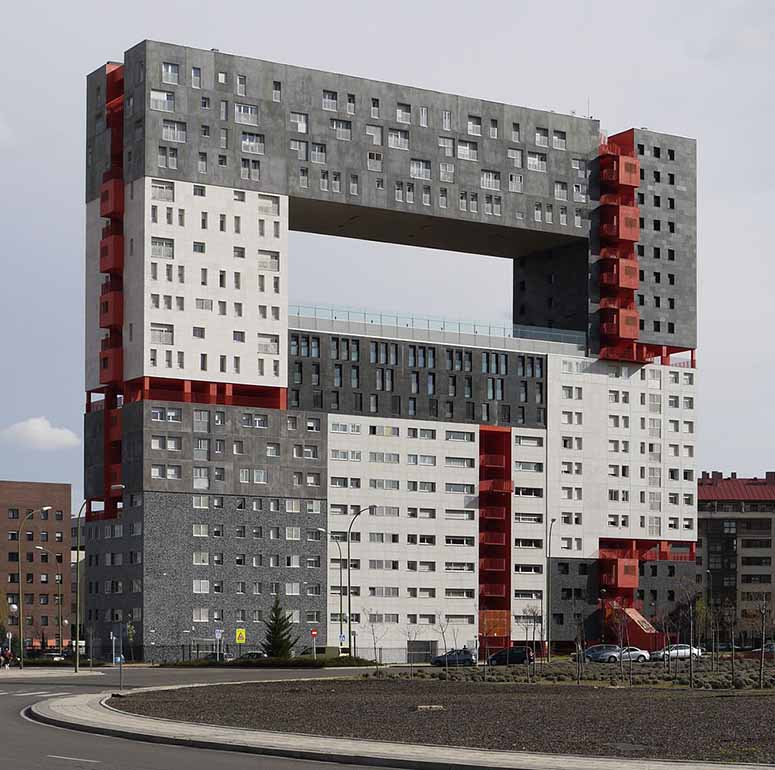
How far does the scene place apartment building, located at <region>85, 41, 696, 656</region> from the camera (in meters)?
132

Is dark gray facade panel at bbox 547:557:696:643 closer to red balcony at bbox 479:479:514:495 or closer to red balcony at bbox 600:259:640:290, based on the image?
red balcony at bbox 479:479:514:495

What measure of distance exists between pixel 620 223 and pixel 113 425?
5167 centimetres

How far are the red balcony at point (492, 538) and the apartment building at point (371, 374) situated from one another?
0.35 metres

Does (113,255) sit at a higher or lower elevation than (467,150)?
lower

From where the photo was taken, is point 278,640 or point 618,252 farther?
point 618,252

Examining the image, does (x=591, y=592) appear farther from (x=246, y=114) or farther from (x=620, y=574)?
(x=246, y=114)

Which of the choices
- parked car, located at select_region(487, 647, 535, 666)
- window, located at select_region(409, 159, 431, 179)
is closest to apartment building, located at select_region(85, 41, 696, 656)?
Answer: window, located at select_region(409, 159, 431, 179)

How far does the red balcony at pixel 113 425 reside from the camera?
134 meters

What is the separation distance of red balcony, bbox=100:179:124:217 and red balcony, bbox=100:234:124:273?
2.03 meters

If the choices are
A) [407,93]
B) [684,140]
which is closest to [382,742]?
[407,93]

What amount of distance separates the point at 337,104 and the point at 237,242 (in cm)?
1572

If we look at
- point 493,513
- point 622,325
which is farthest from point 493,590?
point 622,325

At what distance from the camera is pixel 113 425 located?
134750 millimetres

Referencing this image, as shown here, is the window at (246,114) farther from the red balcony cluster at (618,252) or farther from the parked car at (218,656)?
the parked car at (218,656)
